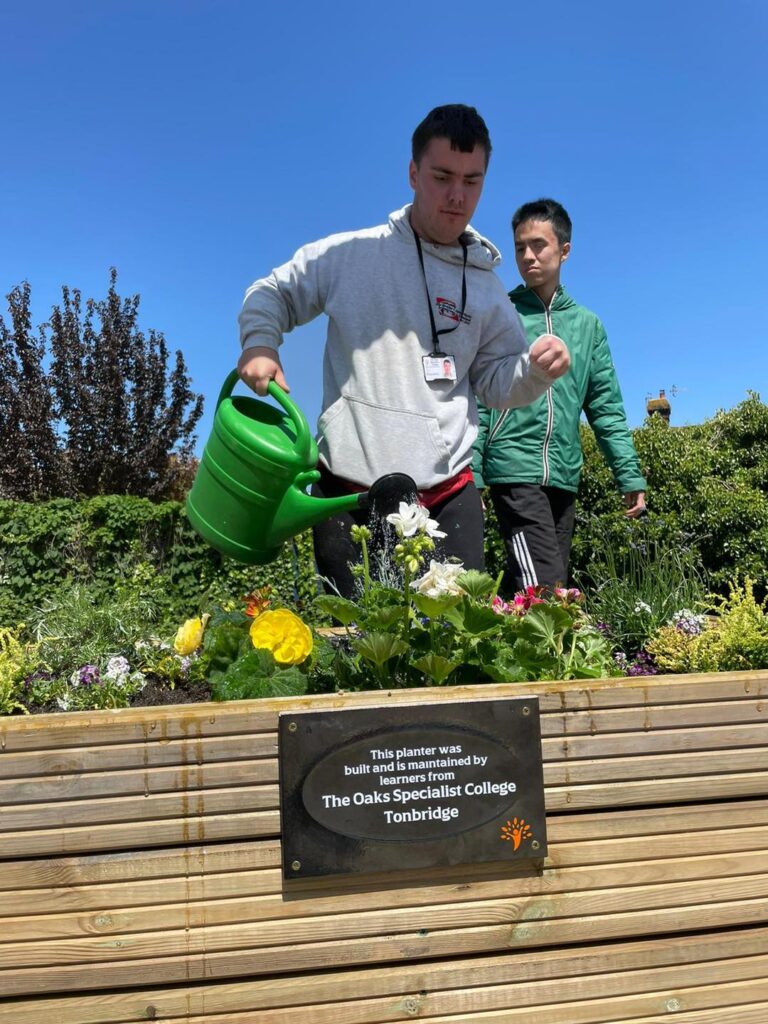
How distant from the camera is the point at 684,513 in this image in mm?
4121

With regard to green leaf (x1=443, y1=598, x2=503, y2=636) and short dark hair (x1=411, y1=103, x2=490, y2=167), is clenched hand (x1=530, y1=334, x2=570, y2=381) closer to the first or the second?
short dark hair (x1=411, y1=103, x2=490, y2=167)

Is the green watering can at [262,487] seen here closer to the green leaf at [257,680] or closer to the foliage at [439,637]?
the foliage at [439,637]

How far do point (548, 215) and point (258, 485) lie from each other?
175cm

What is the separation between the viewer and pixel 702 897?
3.98 feet

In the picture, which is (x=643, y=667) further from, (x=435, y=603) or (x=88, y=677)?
(x=88, y=677)

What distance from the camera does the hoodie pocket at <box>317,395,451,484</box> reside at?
1750 millimetres

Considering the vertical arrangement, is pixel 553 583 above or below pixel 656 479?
below

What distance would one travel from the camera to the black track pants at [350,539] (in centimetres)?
180

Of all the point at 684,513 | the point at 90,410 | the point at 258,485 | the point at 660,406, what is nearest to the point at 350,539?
the point at 258,485

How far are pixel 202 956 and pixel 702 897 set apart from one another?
2.45ft

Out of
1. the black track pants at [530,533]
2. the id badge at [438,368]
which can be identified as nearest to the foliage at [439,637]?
the id badge at [438,368]

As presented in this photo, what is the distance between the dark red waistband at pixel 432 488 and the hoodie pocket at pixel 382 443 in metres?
0.03

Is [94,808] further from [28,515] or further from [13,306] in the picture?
[13,306]

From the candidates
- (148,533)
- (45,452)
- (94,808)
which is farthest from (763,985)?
(45,452)
